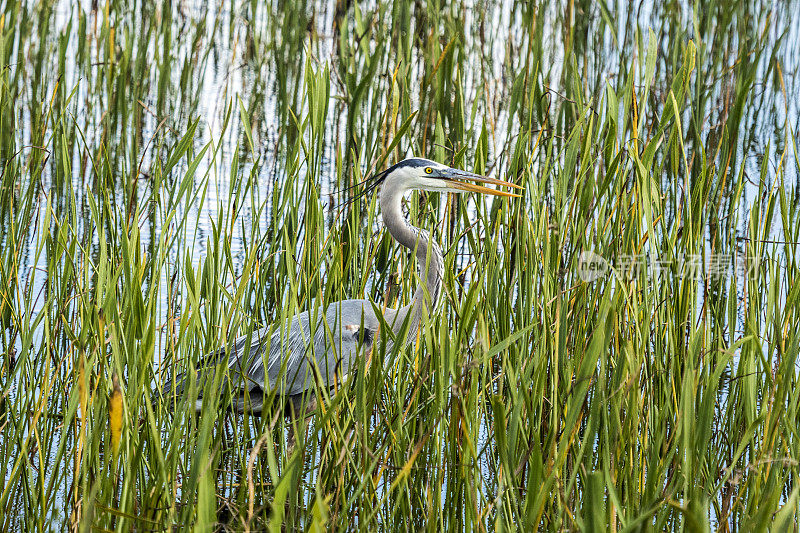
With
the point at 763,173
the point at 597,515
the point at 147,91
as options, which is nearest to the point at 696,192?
the point at 763,173

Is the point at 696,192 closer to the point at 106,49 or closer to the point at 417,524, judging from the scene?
the point at 417,524

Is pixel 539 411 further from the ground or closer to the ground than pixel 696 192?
closer to the ground

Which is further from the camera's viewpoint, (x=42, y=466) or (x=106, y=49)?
(x=106, y=49)

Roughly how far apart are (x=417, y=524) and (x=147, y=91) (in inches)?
140

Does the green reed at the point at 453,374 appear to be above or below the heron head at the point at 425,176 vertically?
below

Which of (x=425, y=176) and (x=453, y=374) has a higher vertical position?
(x=425, y=176)

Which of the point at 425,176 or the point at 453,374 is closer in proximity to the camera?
the point at 453,374

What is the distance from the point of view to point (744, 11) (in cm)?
581

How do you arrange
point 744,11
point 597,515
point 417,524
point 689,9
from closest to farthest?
1. point 597,515
2. point 417,524
3. point 744,11
4. point 689,9

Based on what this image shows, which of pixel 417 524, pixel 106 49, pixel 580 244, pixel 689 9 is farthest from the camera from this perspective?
pixel 689 9

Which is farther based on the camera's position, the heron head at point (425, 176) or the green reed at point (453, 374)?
the heron head at point (425, 176)

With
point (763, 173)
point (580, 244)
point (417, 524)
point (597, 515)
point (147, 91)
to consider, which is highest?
point (147, 91)

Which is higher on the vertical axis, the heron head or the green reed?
the heron head

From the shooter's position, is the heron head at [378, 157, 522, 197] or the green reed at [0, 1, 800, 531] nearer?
the green reed at [0, 1, 800, 531]
